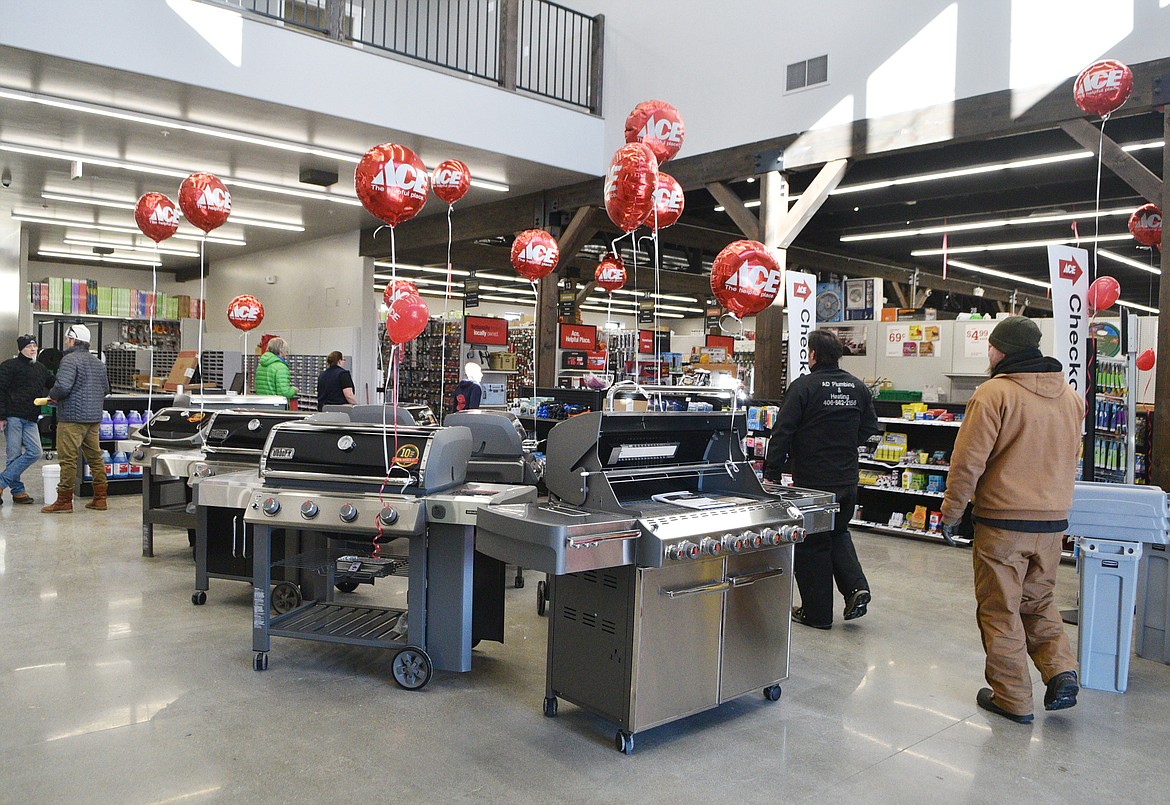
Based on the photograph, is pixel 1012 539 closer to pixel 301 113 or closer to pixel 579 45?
pixel 301 113

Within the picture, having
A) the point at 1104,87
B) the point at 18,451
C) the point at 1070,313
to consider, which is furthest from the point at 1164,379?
the point at 18,451

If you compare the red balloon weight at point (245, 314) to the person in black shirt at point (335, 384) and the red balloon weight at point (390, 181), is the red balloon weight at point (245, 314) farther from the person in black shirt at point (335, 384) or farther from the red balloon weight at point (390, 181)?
the red balloon weight at point (390, 181)

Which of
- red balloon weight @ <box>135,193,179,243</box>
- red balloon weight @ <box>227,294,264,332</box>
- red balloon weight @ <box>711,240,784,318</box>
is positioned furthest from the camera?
red balloon weight @ <box>227,294,264,332</box>

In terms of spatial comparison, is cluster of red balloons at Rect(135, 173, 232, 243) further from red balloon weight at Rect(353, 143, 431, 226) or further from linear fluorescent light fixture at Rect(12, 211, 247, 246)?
linear fluorescent light fixture at Rect(12, 211, 247, 246)

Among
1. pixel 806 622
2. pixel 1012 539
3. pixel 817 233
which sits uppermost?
pixel 817 233

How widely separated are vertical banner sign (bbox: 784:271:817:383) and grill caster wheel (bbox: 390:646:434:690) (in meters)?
3.93

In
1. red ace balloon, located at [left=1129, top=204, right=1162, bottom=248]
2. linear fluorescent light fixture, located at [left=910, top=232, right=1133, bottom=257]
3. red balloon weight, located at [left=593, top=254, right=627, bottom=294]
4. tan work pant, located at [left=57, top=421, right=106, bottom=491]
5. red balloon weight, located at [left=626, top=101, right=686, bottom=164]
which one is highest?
linear fluorescent light fixture, located at [left=910, top=232, right=1133, bottom=257]

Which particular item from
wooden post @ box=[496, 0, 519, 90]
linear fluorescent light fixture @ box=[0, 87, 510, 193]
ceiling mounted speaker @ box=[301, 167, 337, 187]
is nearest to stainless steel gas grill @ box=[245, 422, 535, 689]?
linear fluorescent light fixture @ box=[0, 87, 510, 193]

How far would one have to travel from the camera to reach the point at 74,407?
290 inches

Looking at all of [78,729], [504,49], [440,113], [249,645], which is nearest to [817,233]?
[504,49]

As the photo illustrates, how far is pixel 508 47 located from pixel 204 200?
3.97 meters

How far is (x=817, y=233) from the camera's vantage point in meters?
12.8

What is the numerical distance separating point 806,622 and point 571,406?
11.6ft

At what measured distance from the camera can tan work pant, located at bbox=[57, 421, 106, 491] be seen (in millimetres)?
7387
